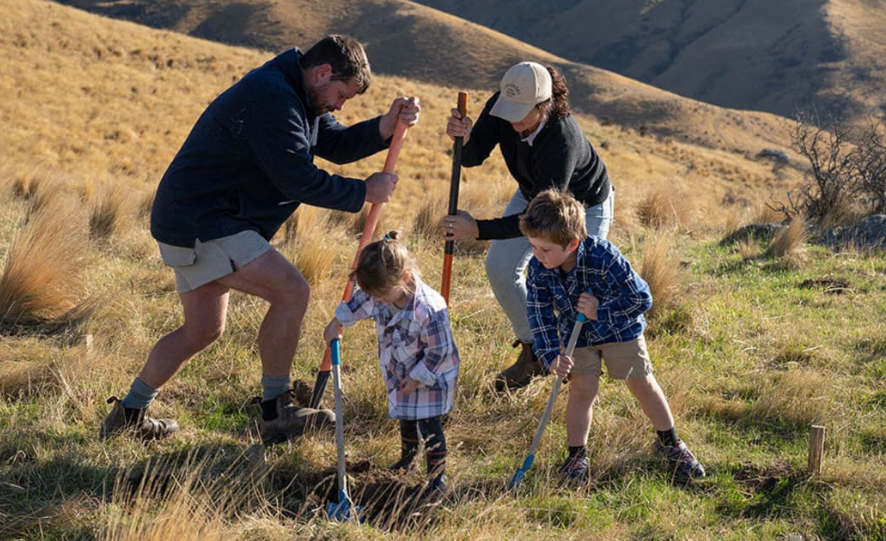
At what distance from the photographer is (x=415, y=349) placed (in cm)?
392

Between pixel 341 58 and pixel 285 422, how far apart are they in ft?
6.09

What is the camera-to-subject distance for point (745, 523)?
149 inches

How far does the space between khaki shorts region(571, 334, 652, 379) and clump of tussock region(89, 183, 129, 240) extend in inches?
236

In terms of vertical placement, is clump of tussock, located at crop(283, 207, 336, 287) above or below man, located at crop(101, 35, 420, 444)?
below

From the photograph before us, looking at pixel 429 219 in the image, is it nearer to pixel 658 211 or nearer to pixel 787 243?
pixel 658 211

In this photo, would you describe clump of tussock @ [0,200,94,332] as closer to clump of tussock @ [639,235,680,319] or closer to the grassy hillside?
the grassy hillside

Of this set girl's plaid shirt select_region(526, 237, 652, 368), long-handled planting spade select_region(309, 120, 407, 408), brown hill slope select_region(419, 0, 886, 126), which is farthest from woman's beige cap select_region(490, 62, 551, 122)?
brown hill slope select_region(419, 0, 886, 126)

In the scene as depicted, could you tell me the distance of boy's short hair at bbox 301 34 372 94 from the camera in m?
4.05

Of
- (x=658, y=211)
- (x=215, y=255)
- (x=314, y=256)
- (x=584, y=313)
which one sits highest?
(x=215, y=255)

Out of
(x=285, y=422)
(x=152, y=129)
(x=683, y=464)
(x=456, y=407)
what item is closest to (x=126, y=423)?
(x=285, y=422)

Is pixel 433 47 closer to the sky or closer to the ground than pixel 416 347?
closer to the sky

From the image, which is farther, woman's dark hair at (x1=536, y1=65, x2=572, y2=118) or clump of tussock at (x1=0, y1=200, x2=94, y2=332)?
clump of tussock at (x1=0, y1=200, x2=94, y2=332)

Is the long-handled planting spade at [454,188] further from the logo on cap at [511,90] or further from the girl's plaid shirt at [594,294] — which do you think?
the girl's plaid shirt at [594,294]

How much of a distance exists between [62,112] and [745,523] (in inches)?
980
